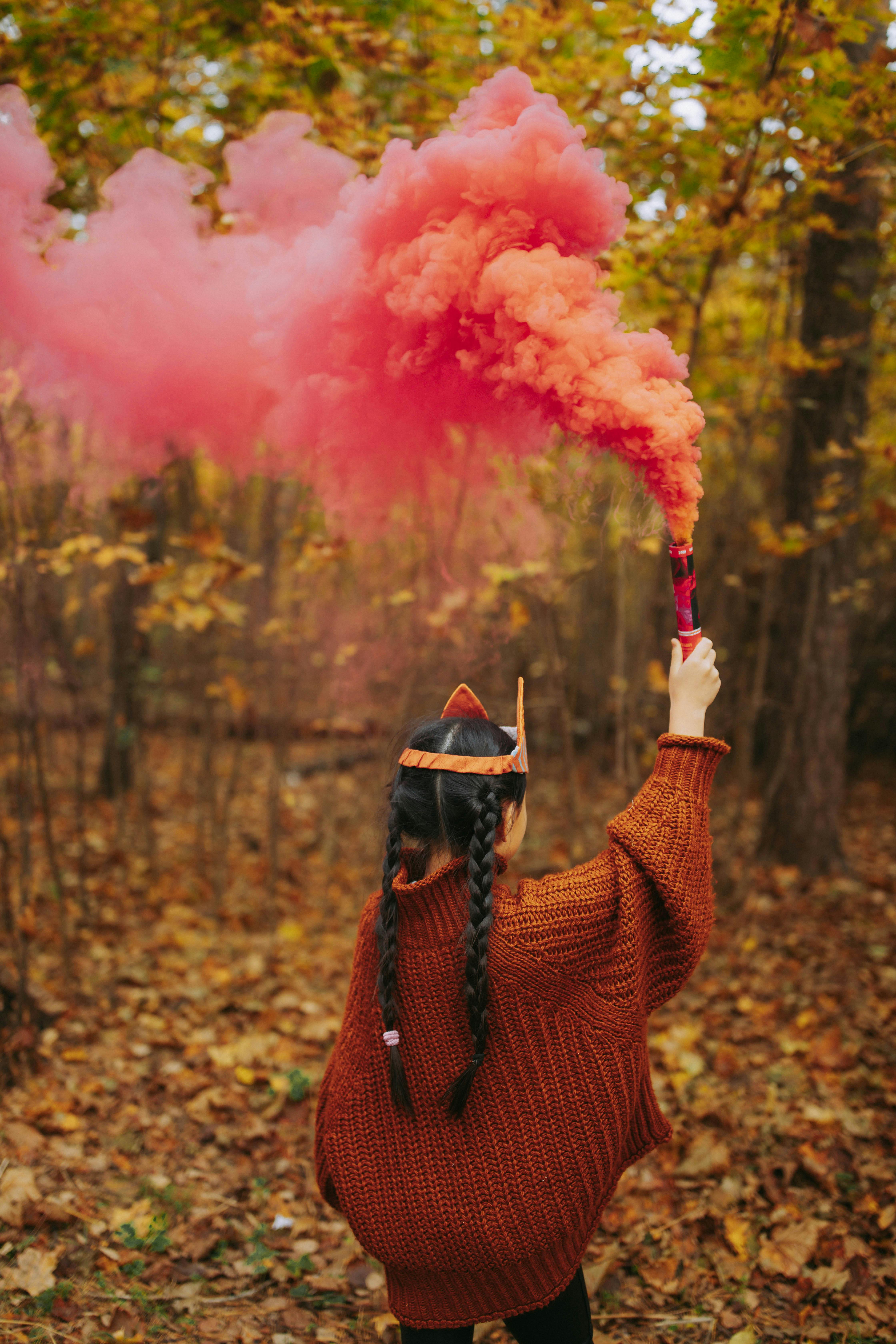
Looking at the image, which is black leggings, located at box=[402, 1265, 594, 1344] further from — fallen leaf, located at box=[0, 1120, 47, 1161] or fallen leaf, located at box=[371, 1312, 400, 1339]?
fallen leaf, located at box=[0, 1120, 47, 1161]

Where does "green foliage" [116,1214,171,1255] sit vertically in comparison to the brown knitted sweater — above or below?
below

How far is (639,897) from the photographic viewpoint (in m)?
1.50

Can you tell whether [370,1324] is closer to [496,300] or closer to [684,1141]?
[684,1141]

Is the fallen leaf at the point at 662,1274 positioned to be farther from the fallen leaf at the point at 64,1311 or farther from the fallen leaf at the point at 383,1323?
the fallen leaf at the point at 64,1311

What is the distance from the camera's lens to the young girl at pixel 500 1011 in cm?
148

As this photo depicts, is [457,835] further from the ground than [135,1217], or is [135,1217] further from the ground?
[457,835]

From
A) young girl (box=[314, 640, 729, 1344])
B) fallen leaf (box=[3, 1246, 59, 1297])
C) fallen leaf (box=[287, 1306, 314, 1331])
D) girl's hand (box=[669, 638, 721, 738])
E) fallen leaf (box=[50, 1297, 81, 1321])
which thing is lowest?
fallen leaf (box=[287, 1306, 314, 1331])

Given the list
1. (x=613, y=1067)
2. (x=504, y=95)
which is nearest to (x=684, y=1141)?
(x=613, y=1067)

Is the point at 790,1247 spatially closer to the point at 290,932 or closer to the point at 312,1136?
the point at 312,1136

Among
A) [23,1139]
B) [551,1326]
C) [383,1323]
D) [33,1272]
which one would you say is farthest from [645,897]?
[23,1139]

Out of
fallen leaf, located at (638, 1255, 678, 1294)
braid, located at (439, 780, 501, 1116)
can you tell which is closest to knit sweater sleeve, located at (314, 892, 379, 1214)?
braid, located at (439, 780, 501, 1116)

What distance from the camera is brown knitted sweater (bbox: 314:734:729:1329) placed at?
149cm

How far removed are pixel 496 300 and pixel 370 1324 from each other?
2.83 m

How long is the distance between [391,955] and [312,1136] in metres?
2.18
